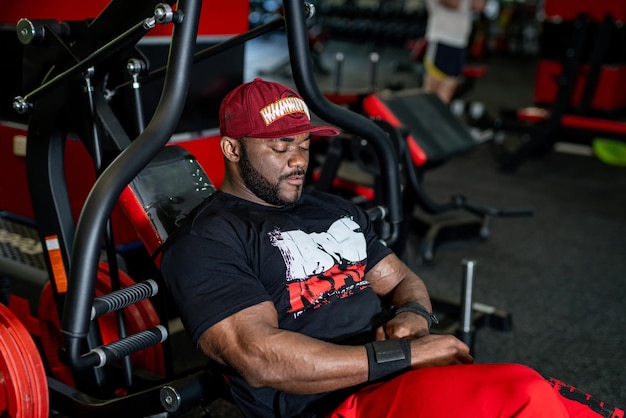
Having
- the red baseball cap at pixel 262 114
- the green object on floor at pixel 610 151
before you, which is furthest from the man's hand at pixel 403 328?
the green object on floor at pixel 610 151

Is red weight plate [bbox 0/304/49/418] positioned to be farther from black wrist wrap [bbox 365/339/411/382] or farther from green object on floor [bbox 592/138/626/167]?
green object on floor [bbox 592/138/626/167]

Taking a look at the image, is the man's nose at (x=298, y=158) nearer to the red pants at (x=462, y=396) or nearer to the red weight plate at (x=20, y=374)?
the red pants at (x=462, y=396)

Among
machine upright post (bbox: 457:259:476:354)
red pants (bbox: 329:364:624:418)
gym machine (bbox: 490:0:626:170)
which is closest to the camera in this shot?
red pants (bbox: 329:364:624:418)

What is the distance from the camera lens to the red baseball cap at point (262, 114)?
61.5 inches

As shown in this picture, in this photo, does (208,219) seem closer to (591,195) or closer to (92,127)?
(92,127)

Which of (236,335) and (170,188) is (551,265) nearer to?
(170,188)

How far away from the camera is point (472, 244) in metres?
3.70

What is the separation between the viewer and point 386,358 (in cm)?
140

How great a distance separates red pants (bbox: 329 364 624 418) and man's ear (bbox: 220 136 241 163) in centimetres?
61

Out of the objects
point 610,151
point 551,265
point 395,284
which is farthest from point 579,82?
point 395,284

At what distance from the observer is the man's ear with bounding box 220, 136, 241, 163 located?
1.61m

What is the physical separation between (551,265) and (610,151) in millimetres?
2531

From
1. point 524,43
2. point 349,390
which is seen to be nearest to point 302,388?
point 349,390

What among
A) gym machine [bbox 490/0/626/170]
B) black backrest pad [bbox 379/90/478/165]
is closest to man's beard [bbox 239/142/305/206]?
black backrest pad [bbox 379/90/478/165]
